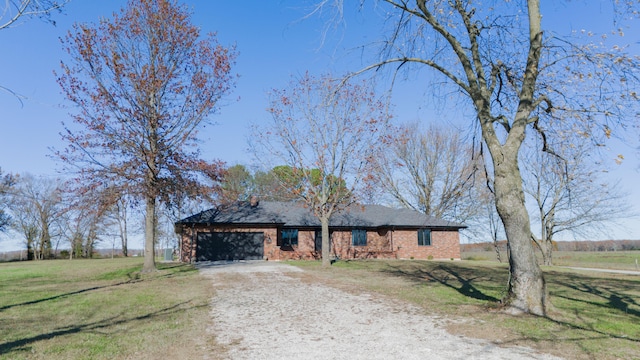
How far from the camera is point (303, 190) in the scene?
20.6 meters

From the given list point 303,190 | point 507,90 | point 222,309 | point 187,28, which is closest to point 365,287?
point 222,309

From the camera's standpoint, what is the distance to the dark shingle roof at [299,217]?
26375 millimetres

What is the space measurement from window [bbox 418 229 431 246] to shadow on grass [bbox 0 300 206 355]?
940 inches

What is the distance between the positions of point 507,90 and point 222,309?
837 centimetres

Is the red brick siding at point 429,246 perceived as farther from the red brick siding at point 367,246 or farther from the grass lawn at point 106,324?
the grass lawn at point 106,324

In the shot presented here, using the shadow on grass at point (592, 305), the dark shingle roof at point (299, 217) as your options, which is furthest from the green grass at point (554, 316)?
the dark shingle roof at point (299, 217)

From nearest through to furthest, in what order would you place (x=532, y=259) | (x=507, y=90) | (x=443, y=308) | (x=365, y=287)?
(x=532, y=259) → (x=443, y=308) → (x=507, y=90) → (x=365, y=287)

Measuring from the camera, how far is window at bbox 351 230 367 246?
2895 centimetres

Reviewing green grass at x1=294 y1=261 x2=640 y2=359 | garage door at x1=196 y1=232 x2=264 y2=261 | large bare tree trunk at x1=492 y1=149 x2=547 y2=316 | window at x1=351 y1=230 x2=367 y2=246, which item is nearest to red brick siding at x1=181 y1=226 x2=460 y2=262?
window at x1=351 y1=230 x2=367 y2=246

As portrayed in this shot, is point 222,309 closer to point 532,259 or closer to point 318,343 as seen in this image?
point 318,343

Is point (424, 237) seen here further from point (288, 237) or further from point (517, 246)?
point (517, 246)

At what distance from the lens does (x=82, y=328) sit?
6.52 m

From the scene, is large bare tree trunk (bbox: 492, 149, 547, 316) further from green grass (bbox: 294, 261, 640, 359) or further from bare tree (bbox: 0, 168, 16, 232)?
bare tree (bbox: 0, 168, 16, 232)

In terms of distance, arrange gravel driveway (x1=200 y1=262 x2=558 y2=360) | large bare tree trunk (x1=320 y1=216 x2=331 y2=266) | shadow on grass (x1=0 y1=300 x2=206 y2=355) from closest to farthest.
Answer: gravel driveway (x1=200 y1=262 x2=558 y2=360), shadow on grass (x1=0 y1=300 x2=206 y2=355), large bare tree trunk (x1=320 y1=216 x2=331 y2=266)
